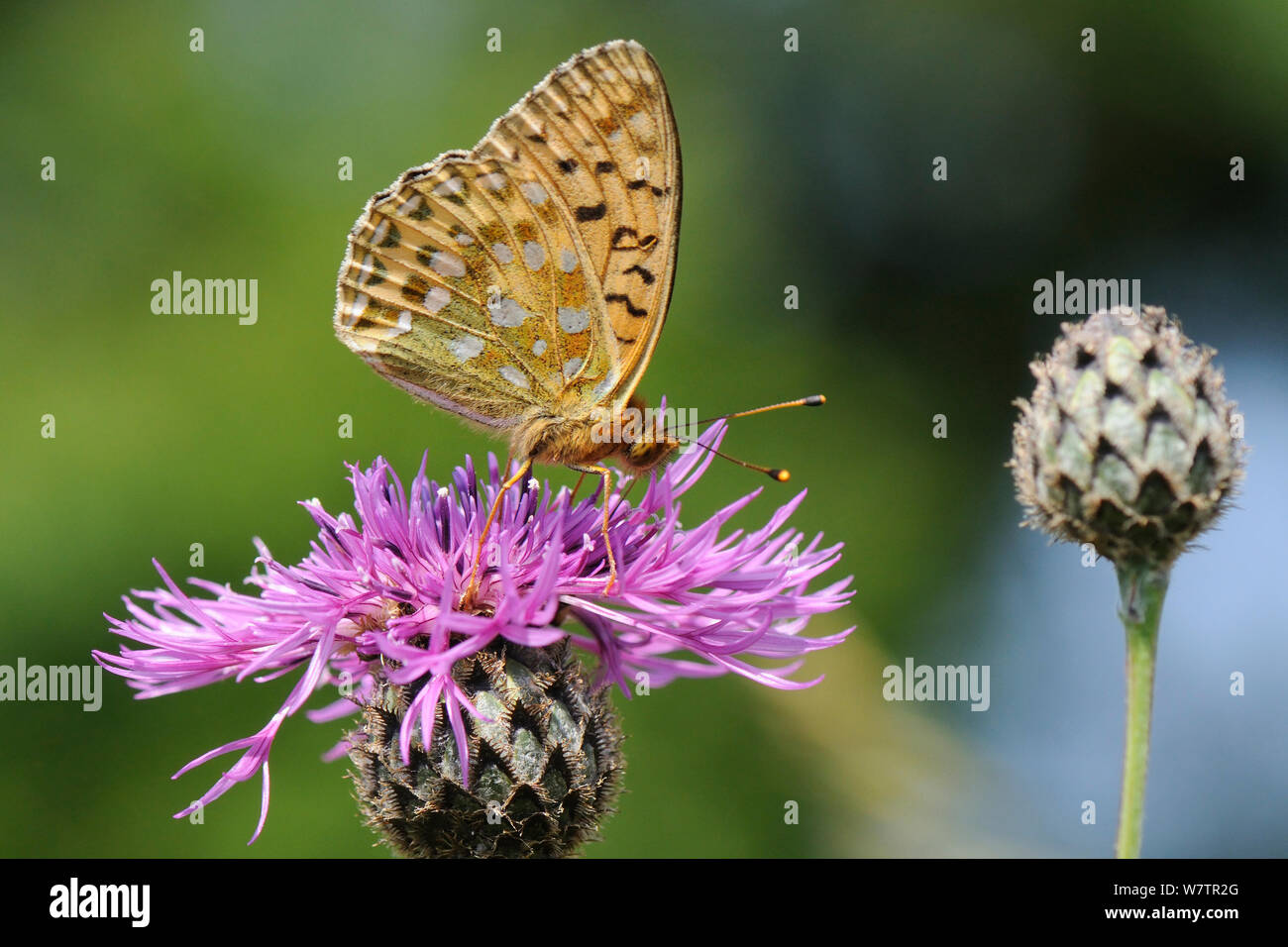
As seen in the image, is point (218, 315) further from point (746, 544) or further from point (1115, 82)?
point (1115, 82)

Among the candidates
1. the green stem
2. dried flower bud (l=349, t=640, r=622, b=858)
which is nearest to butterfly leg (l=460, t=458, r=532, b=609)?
dried flower bud (l=349, t=640, r=622, b=858)

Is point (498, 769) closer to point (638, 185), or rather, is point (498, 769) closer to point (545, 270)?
point (545, 270)

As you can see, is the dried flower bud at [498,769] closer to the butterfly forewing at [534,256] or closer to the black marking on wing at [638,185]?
the butterfly forewing at [534,256]

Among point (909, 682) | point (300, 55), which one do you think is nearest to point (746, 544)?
point (909, 682)

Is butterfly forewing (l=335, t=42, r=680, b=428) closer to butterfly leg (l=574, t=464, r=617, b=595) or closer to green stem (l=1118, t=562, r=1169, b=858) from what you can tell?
butterfly leg (l=574, t=464, r=617, b=595)

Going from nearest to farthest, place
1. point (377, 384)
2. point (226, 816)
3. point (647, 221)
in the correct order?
point (647, 221), point (226, 816), point (377, 384)
